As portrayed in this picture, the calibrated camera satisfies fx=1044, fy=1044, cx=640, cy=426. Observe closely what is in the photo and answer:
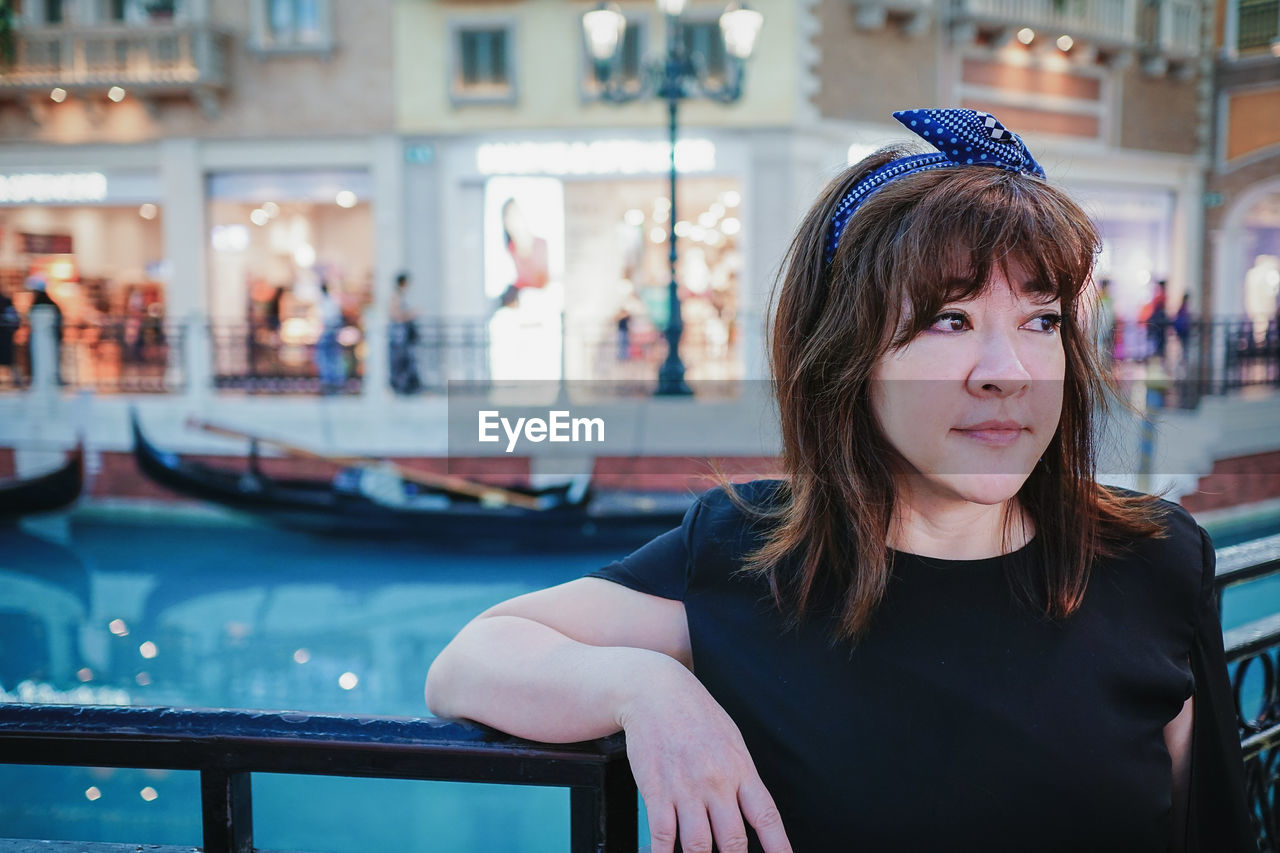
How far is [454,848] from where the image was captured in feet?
13.1

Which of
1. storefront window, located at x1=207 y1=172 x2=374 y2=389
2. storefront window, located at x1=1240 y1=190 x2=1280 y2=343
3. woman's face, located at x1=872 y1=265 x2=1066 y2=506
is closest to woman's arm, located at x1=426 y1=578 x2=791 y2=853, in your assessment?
woman's face, located at x1=872 y1=265 x2=1066 y2=506

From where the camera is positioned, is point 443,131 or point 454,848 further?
point 443,131

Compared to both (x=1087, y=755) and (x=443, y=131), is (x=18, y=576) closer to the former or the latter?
(x=443, y=131)

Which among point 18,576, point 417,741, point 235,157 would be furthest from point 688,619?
point 235,157

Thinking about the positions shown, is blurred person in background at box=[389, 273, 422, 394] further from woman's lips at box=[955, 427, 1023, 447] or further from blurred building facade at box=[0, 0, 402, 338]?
woman's lips at box=[955, 427, 1023, 447]

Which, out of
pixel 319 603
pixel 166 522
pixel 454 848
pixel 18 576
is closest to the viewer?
pixel 454 848

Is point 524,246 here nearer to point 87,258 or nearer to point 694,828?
point 87,258

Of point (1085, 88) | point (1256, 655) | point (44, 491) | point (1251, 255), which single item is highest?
point (1085, 88)

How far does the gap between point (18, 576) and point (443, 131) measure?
4.97 m

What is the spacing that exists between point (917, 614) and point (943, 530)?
0.24ft

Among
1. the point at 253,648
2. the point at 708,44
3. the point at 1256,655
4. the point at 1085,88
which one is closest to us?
the point at 1256,655

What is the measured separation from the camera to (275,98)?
959cm

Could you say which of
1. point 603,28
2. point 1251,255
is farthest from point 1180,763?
point 1251,255

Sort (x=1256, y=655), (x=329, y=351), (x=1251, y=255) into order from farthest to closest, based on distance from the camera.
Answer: (x=1251, y=255), (x=329, y=351), (x=1256, y=655)
